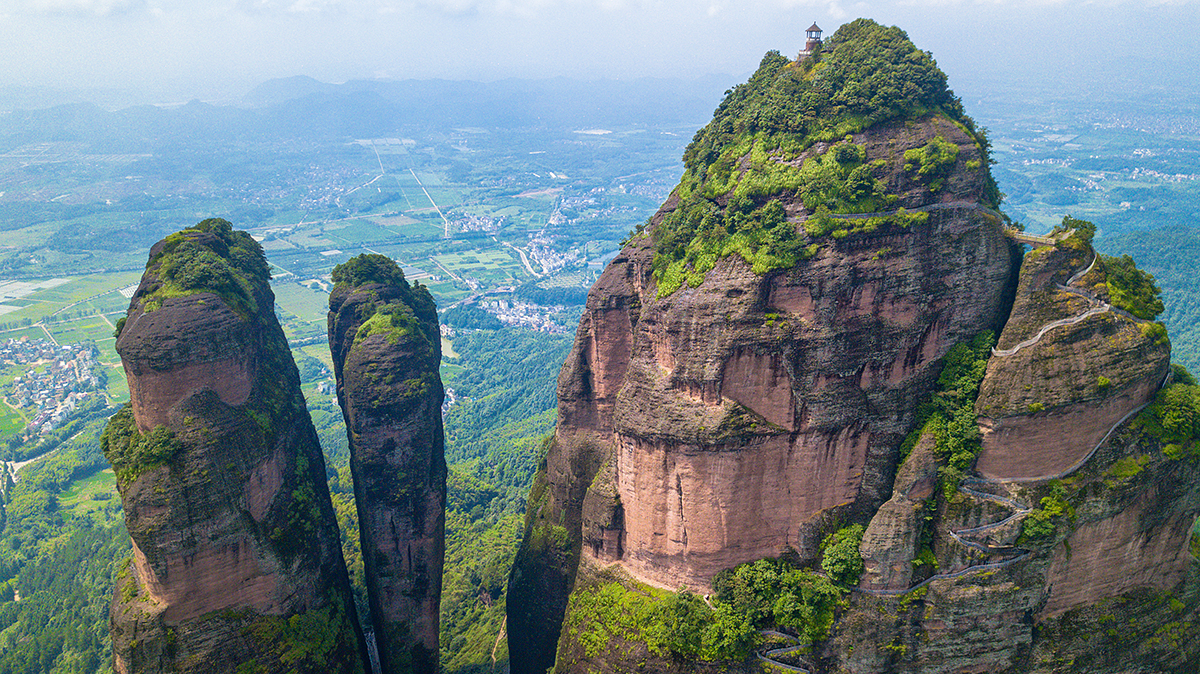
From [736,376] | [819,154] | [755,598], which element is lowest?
[755,598]

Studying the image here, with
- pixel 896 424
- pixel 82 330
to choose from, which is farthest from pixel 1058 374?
pixel 82 330

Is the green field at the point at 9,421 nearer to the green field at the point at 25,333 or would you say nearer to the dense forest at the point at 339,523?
the dense forest at the point at 339,523

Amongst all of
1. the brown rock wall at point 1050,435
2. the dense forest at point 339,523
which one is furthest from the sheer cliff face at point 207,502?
the brown rock wall at point 1050,435

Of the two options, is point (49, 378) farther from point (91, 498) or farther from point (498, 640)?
point (498, 640)

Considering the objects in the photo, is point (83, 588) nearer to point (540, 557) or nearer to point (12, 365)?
point (540, 557)

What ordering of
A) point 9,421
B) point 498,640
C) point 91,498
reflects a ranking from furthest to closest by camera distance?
1. point 9,421
2. point 91,498
3. point 498,640

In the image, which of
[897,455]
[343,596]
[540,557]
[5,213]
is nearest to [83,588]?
[343,596]
